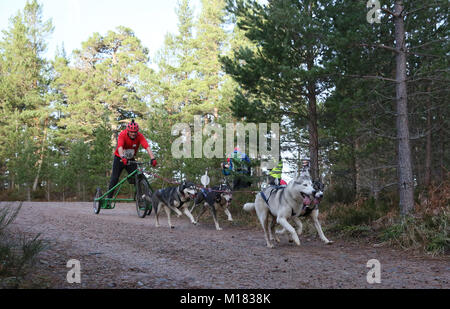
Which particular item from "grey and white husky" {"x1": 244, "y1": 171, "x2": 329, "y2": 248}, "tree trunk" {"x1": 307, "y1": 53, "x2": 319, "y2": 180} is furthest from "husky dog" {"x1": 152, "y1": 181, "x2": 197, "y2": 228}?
"tree trunk" {"x1": 307, "y1": 53, "x2": 319, "y2": 180}

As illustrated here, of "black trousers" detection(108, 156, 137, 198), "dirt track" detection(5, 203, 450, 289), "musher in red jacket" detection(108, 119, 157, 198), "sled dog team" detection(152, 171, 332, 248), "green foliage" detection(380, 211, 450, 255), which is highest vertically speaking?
"musher in red jacket" detection(108, 119, 157, 198)

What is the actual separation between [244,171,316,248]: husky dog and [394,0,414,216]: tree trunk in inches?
114

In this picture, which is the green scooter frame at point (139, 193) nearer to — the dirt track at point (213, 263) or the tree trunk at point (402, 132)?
the dirt track at point (213, 263)

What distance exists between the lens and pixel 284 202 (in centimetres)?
675

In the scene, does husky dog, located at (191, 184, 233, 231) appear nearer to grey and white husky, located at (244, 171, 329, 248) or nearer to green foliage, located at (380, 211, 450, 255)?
grey and white husky, located at (244, 171, 329, 248)

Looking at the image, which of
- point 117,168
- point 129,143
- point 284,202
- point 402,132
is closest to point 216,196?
point 129,143

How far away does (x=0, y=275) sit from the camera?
357cm

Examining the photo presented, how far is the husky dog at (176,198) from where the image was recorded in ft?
31.0

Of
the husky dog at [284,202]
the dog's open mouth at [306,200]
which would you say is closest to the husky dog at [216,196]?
the husky dog at [284,202]

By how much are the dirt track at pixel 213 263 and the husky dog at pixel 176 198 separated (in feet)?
5.88

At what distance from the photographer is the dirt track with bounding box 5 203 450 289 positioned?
407 centimetres

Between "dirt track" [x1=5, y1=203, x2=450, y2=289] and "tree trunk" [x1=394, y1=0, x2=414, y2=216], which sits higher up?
"tree trunk" [x1=394, y1=0, x2=414, y2=216]

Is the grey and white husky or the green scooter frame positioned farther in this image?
the green scooter frame

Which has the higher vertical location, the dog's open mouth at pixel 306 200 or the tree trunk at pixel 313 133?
the tree trunk at pixel 313 133
